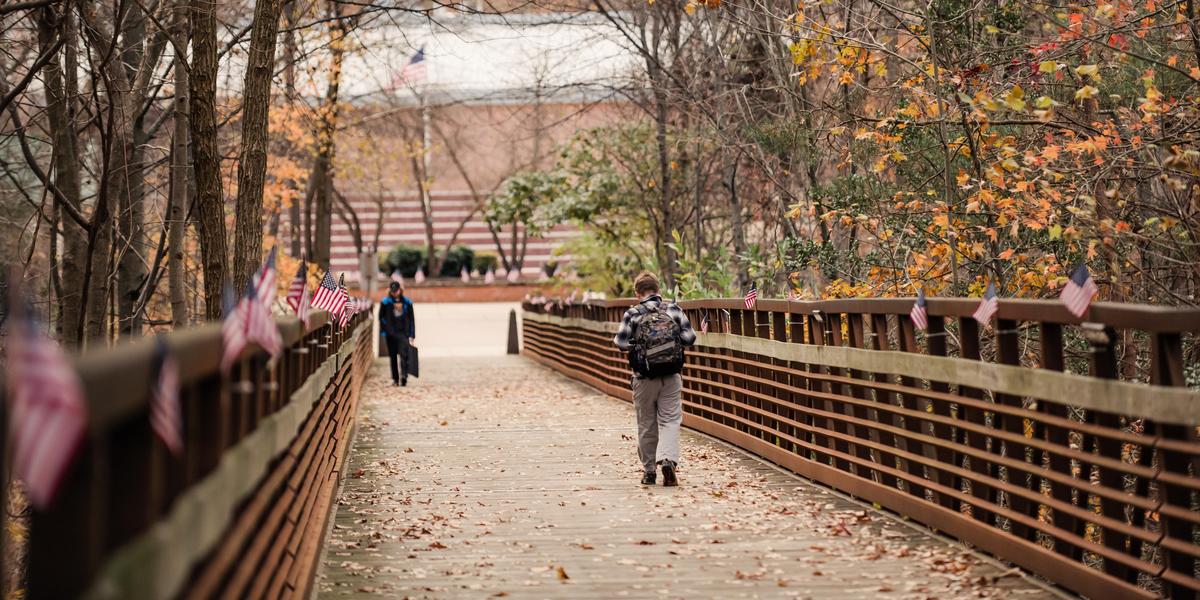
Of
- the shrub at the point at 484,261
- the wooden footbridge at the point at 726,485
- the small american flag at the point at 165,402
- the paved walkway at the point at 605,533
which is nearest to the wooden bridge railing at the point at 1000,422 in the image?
the wooden footbridge at the point at 726,485

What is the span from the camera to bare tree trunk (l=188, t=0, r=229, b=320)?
41.8 ft

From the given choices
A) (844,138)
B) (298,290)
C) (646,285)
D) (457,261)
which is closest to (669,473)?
(646,285)

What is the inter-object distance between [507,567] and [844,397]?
3.29 m

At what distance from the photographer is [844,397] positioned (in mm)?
9812

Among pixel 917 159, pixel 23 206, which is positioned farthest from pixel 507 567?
pixel 23 206

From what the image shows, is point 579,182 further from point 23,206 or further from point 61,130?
point 61,130

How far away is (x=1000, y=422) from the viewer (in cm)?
739

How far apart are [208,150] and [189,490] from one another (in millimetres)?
9725

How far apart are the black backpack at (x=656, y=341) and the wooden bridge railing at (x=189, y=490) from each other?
171 inches

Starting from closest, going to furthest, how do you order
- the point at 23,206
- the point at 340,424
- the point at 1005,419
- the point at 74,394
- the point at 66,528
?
the point at 74,394 → the point at 66,528 → the point at 1005,419 → the point at 340,424 → the point at 23,206

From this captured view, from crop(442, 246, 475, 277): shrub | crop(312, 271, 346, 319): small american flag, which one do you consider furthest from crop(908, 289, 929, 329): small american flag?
crop(442, 246, 475, 277): shrub

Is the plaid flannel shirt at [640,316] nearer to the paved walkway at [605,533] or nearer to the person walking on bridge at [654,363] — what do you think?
the person walking on bridge at [654,363]

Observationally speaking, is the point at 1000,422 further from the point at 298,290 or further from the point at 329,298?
the point at 329,298

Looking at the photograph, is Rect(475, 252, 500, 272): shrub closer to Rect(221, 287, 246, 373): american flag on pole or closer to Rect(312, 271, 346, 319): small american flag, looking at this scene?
Rect(312, 271, 346, 319): small american flag
